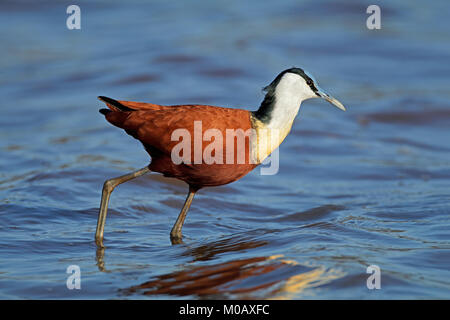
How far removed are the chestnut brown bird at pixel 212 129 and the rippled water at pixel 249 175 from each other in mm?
656

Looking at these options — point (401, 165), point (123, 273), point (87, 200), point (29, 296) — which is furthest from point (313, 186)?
point (29, 296)

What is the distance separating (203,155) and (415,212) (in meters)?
2.43

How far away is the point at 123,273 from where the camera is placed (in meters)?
5.25

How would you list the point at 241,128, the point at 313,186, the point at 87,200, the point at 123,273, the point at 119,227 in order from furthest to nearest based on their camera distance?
the point at 313,186, the point at 87,200, the point at 119,227, the point at 241,128, the point at 123,273

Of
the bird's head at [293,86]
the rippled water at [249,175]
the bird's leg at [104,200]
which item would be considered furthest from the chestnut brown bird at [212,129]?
the rippled water at [249,175]

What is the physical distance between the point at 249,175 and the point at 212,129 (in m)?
3.15

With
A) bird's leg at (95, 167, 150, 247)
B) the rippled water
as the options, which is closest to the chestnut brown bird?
bird's leg at (95, 167, 150, 247)

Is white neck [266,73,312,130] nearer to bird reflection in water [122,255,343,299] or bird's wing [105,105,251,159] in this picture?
bird's wing [105,105,251,159]

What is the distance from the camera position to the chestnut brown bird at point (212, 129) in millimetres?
5547

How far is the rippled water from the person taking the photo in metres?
5.21

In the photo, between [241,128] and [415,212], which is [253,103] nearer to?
[415,212]

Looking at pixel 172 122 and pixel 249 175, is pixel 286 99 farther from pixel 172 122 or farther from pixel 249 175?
pixel 249 175

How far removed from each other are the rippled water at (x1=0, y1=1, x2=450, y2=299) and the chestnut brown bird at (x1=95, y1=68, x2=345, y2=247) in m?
0.66

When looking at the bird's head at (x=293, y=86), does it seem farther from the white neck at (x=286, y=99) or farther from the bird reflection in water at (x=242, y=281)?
the bird reflection in water at (x=242, y=281)
